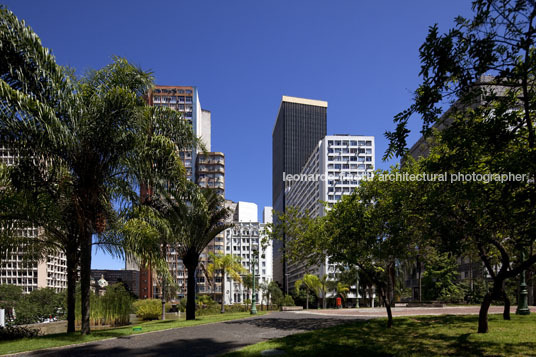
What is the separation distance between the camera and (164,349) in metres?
12.4

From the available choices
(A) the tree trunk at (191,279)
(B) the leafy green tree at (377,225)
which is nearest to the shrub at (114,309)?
(A) the tree trunk at (191,279)

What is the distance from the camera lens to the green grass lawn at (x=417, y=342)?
1019 cm

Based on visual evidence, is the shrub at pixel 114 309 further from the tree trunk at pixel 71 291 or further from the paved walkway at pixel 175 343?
the paved walkway at pixel 175 343

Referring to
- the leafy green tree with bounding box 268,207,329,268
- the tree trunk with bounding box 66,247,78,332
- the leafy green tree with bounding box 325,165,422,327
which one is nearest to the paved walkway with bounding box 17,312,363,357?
the tree trunk with bounding box 66,247,78,332

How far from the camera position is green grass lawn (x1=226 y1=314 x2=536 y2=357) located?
33.4 ft

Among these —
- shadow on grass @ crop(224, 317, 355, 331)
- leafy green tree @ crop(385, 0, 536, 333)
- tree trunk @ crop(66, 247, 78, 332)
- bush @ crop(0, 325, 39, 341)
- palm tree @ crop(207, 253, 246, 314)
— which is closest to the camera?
leafy green tree @ crop(385, 0, 536, 333)

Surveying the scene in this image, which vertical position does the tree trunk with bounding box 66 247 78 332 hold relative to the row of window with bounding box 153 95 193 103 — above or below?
below

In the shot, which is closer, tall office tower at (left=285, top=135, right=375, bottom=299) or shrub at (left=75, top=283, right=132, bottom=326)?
shrub at (left=75, top=283, right=132, bottom=326)

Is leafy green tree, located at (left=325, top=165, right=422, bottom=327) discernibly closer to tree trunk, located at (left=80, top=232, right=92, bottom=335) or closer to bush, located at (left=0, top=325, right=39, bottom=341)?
tree trunk, located at (left=80, top=232, right=92, bottom=335)

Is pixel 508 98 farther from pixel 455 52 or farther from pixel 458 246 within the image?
pixel 458 246

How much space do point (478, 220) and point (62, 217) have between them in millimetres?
14368

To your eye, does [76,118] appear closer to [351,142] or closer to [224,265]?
[224,265]

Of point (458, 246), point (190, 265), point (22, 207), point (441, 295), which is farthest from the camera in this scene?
point (441, 295)

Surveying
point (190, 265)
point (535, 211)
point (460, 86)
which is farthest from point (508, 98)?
point (190, 265)
